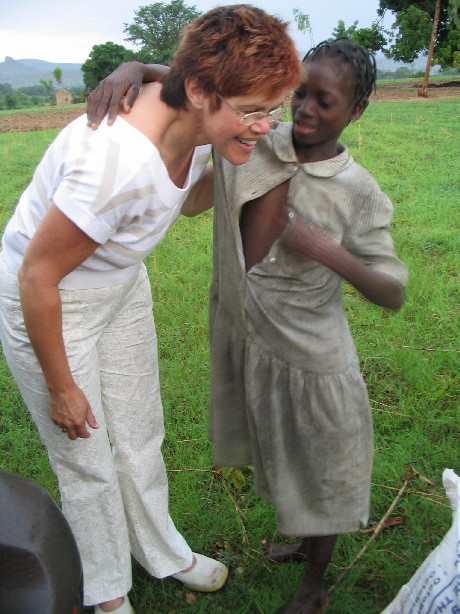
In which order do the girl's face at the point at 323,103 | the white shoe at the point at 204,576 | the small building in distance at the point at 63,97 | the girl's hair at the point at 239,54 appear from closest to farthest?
1. the girl's hair at the point at 239,54
2. the girl's face at the point at 323,103
3. the white shoe at the point at 204,576
4. the small building in distance at the point at 63,97

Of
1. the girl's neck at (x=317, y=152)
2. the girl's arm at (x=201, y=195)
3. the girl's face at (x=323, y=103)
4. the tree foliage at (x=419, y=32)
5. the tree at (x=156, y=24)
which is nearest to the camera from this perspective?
the girl's face at (x=323, y=103)

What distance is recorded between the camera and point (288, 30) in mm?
1478

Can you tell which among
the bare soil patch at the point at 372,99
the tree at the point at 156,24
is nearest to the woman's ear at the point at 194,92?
the bare soil patch at the point at 372,99

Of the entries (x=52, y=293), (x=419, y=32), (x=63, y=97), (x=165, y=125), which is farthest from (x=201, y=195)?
(x=63, y=97)

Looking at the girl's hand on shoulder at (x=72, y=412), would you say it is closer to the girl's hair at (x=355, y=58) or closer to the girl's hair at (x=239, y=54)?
the girl's hair at (x=239, y=54)

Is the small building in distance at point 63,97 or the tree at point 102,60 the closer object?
the small building in distance at point 63,97

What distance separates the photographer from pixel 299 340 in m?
1.70

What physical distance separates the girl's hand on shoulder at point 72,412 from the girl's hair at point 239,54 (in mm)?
889

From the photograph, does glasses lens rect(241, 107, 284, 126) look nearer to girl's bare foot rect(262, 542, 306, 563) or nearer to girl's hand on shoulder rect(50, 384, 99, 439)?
girl's hand on shoulder rect(50, 384, 99, 439)

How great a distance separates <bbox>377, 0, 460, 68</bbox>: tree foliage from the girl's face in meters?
25.1

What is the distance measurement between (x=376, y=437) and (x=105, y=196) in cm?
197

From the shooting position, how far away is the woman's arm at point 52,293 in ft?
4.73

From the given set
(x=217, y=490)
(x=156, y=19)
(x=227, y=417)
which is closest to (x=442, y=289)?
(x=217, y=490)

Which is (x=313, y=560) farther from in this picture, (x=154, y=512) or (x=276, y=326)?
(x=276, y=326)
